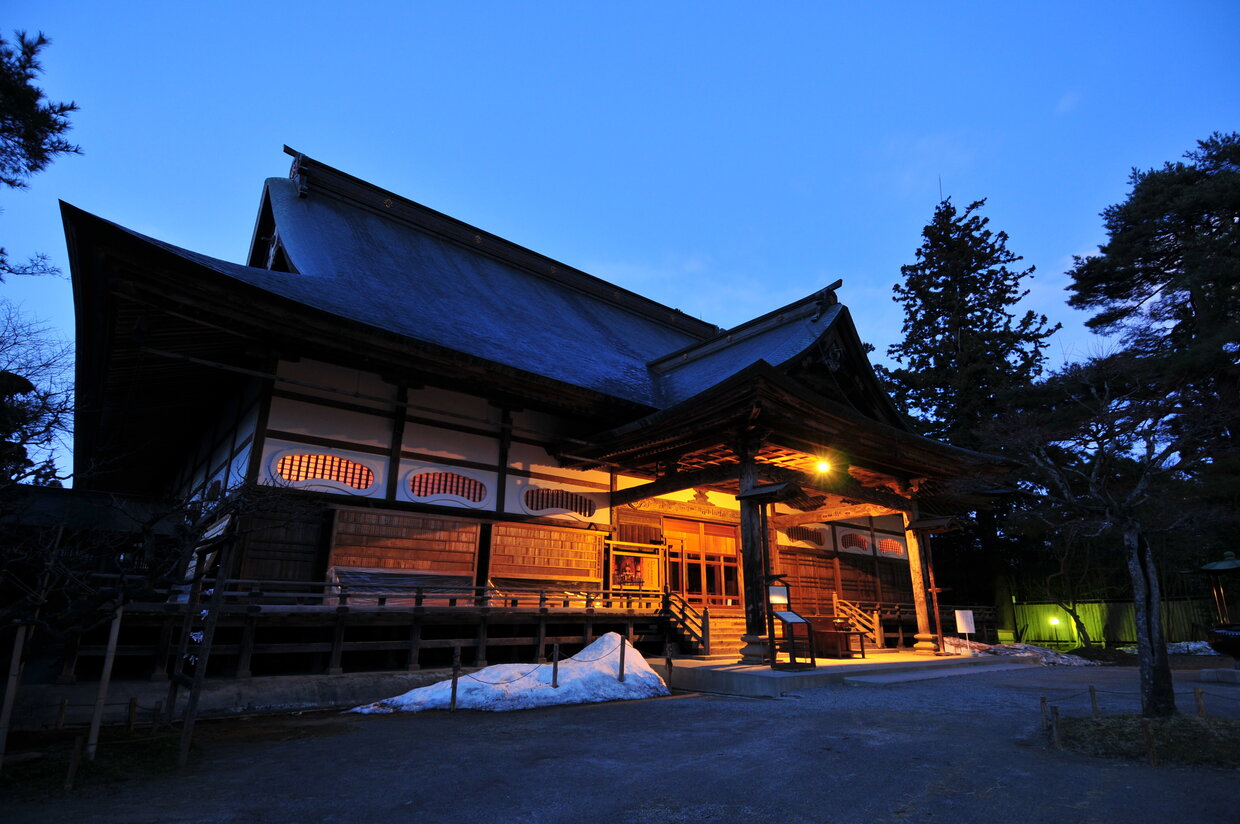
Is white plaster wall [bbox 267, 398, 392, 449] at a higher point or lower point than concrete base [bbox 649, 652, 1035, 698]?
higher

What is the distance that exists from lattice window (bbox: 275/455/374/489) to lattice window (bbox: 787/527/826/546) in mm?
12076

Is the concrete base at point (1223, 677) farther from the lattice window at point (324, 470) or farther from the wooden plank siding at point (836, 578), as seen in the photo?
the lattice window at point (324, 470)

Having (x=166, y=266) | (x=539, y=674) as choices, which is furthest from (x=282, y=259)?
(x=539, y=674)

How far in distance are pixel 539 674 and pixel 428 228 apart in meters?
16.2

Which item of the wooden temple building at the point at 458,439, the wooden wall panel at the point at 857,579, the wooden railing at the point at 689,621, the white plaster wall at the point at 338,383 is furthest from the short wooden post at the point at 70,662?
the wooden wall panel at the point at 857,579

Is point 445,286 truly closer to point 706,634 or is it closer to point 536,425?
point 536,425

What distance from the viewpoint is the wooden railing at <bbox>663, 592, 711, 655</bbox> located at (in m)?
13.7

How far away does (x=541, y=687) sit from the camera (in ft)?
30.2

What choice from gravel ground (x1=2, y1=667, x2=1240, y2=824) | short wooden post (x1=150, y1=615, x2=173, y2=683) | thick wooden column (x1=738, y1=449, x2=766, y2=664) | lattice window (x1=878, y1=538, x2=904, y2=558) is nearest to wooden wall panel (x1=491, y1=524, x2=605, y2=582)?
thick wooden column (x1=738, y1=449, x2=766, y2=664)

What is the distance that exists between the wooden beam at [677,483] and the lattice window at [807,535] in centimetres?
612

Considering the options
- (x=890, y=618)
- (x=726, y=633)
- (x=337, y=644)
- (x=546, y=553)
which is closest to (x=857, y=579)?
(x=890, y=618)

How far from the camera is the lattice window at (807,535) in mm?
19125

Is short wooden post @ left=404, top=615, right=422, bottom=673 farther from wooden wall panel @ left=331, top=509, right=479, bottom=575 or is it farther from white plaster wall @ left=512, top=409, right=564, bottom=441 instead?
white plaster wall @ left=512, top=409, right=564, bottom=441

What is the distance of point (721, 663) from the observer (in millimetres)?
12211
